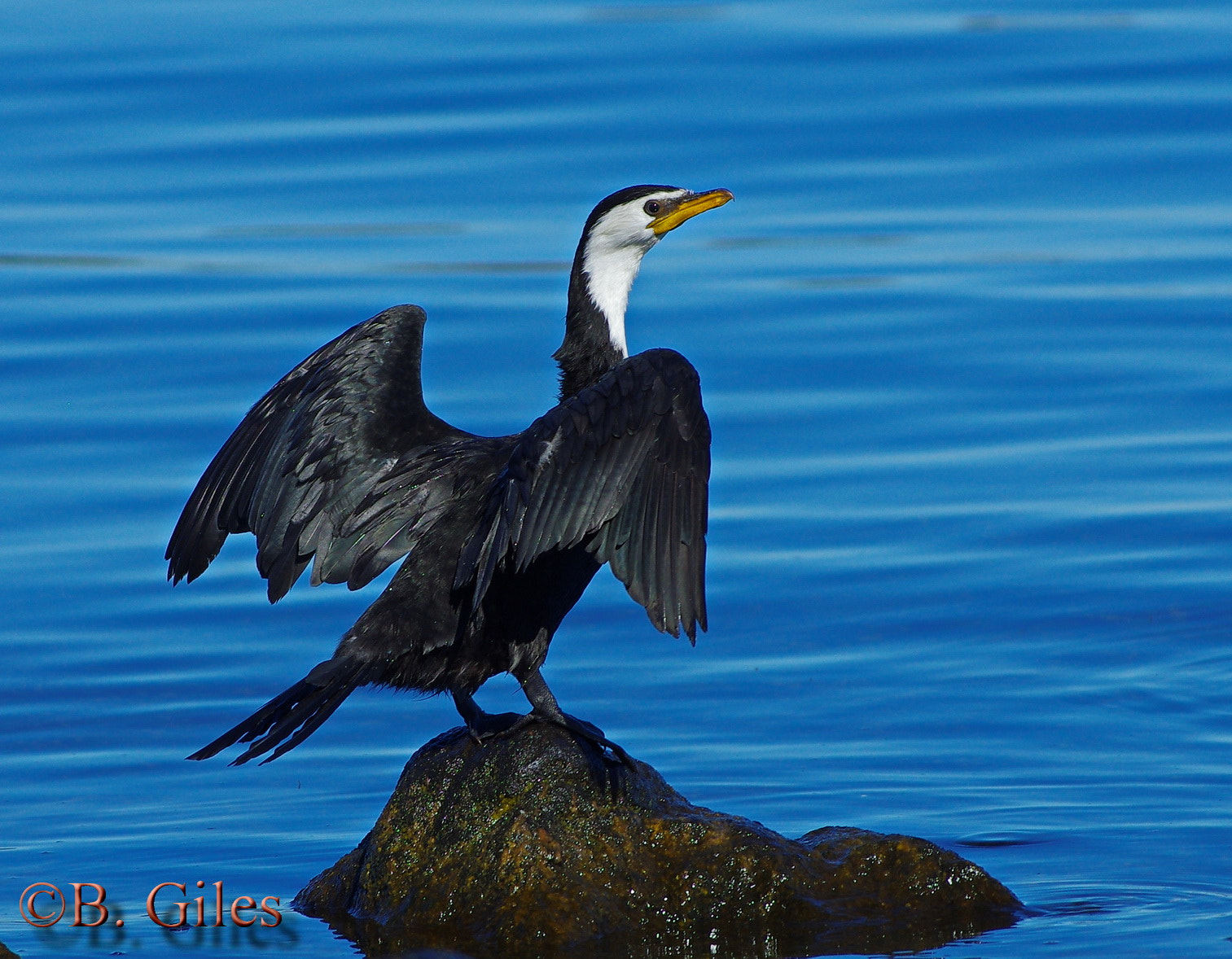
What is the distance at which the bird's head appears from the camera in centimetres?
669

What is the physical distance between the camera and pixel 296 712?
5340 mm

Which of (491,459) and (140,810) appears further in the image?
(140,810)

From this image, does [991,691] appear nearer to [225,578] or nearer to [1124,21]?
[225,578]

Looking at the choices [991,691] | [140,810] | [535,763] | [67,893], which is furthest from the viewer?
[991,691]

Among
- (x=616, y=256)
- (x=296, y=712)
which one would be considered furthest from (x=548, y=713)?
(x=616, y=256)

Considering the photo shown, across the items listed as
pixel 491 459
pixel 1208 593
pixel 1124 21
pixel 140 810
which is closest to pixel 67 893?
pixel 140 810

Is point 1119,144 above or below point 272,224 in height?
above

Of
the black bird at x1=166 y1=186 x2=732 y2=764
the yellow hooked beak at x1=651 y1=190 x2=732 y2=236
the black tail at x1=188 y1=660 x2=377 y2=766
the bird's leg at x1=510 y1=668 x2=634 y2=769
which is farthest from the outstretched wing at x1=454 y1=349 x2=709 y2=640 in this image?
the yellow hooked beak at x1=651 y1=190 x2=732 y2=236

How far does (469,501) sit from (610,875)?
45.2 inches

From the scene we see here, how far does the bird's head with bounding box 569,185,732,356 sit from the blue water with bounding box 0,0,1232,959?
1733 mm

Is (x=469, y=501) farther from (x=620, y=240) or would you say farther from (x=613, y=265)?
(x=620, y=240)

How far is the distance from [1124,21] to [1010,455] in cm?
820

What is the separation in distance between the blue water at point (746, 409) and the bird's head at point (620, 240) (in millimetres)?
1733

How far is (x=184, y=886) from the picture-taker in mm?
6230
